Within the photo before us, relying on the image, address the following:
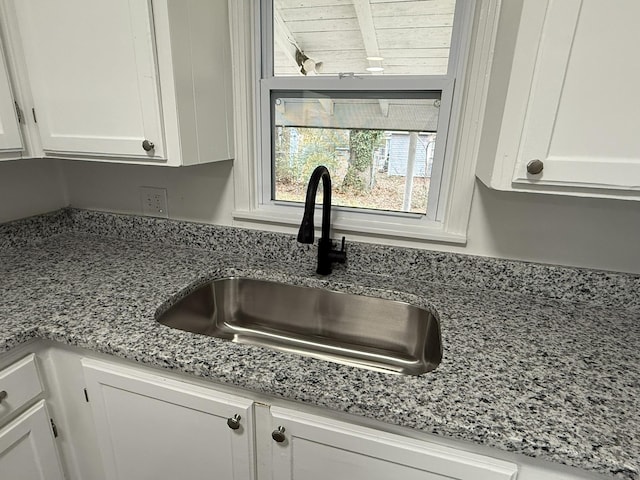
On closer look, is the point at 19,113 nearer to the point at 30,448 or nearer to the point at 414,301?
the point at 30,448

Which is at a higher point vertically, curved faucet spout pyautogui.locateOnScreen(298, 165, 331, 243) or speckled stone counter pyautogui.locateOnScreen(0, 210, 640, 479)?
curved faucet spout pyautogui.locateOnScreen(298, 165, 331, 243)

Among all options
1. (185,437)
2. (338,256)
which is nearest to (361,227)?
(338,256)

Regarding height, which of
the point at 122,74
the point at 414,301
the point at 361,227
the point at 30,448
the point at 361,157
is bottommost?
the point at 30,448

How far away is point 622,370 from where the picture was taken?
2.58ft

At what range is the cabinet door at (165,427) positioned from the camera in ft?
2.67

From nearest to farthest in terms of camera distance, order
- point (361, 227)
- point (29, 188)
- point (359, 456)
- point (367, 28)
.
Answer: point (359, 456)
point (367, 28)
point (361, 227)
point (29, 188)

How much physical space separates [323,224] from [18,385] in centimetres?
92

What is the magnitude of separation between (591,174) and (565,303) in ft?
1.60

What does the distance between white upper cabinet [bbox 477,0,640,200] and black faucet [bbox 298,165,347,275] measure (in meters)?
0.50

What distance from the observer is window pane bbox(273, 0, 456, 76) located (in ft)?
3.61

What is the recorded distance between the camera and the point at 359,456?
727mm

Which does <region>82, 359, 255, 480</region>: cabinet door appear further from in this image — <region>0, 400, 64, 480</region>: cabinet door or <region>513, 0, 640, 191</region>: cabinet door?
<region>513, 0, 640, 191</region>: cabinet door

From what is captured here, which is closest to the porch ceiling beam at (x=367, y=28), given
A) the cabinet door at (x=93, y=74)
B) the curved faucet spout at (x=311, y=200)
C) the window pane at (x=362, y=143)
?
the window pane at (x=362, y=143)

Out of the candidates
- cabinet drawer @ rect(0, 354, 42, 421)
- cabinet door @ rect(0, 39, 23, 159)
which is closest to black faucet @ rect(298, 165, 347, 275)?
cabinet drawer @ rect(0, 354, 42, 421)
